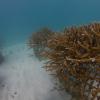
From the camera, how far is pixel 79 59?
4156 mm

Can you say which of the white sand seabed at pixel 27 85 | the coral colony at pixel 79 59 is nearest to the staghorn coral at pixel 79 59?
the coral colony at pixel 79 59


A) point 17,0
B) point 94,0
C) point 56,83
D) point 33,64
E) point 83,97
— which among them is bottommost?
point 83,97

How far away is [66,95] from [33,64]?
4509 mm

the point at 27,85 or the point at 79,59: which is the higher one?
the point at 27,85

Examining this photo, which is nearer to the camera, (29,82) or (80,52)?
(80,52)

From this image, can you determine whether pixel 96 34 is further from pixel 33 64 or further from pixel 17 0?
pixel 17 0

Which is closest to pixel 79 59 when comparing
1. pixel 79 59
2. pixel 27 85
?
pixel 79 59

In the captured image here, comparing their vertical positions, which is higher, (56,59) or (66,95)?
(56,59)

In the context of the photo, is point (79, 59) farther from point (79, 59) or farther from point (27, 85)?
point (27, 85)

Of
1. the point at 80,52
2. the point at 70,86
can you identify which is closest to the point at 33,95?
the point at 70,86

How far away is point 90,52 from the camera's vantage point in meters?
4.11

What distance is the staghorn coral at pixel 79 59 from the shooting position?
13.5 ft

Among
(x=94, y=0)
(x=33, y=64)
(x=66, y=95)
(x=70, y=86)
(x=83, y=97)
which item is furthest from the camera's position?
(x=94, y=0)

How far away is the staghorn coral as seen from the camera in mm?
4110
